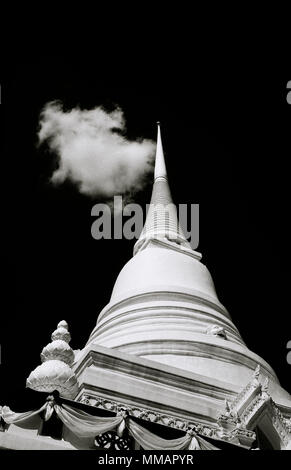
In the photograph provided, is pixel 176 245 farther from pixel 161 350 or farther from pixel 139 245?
pixel 161 350

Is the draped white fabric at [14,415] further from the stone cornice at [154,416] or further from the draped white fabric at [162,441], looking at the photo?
the stone cornice at [154,416]

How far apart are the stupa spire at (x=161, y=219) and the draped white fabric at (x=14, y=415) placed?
56.9 feet

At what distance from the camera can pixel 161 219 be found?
2816 centimetres

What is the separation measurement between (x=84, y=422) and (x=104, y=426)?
1.03ft

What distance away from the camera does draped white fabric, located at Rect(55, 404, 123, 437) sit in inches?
332

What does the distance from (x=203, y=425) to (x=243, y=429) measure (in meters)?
1.64

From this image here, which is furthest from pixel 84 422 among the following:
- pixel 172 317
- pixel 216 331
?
pixel 172 317

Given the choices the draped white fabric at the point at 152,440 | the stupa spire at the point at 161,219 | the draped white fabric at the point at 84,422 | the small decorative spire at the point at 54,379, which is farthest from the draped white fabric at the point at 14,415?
the stupa spire at the point at 161,219

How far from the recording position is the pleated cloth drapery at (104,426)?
843 centimetres

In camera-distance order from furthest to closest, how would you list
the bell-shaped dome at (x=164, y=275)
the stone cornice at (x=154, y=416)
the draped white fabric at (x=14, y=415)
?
the bell-shaped dome at (x=164, y=275), the stone cornice at (x=154, y=416), the draped white fabric at (x=14, y=415)

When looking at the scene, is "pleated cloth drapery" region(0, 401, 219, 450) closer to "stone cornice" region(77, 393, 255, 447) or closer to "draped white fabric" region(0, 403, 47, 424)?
"draped white fabric" region(0, 403, 47, 424)

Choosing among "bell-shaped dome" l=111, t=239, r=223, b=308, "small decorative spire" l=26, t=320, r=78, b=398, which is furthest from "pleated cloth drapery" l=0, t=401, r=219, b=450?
→ "bell-shaped dome" l=111, t=239, r=223, b=308

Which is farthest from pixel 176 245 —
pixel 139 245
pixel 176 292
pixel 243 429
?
pixel 243 429
